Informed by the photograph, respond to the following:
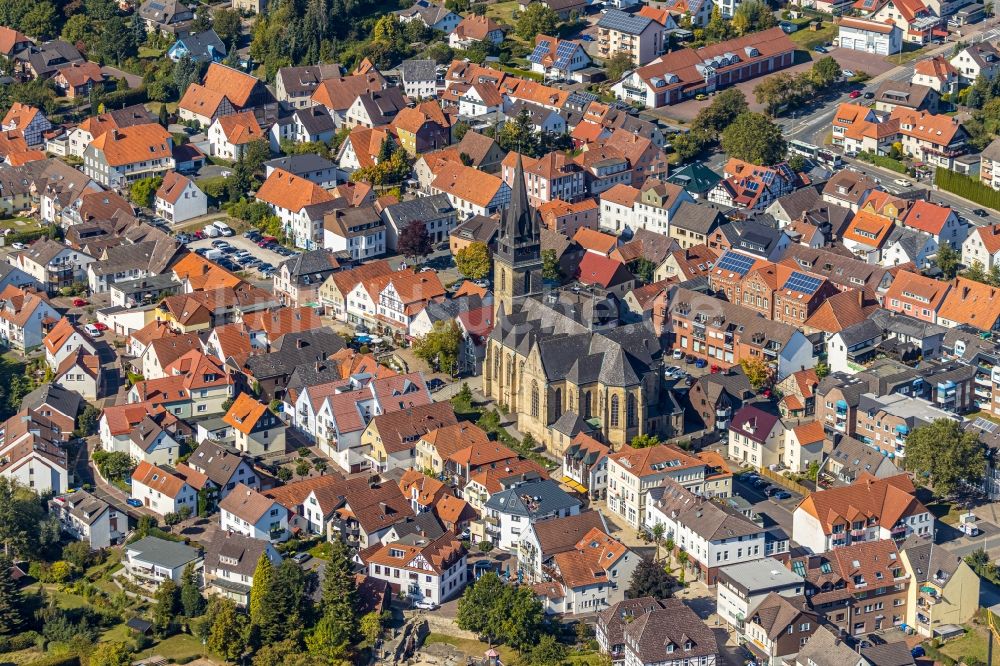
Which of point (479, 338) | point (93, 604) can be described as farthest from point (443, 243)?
point (93, 604)

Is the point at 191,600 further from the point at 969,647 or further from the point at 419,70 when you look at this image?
the point at 419,70

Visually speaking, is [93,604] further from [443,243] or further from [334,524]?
[443,243]

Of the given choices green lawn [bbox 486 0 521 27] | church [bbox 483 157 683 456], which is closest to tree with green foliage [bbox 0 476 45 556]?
church [bbox 483 157 683 456]

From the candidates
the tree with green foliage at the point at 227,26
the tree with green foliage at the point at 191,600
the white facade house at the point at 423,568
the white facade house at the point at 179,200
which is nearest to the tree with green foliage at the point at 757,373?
the white facade house at the point at 423,568

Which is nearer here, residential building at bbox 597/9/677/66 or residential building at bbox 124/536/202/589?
residential building at bbox 124/536/202/589

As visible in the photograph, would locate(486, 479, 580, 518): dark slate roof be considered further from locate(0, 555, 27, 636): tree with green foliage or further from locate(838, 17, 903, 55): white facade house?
locate(838, 17, 903, 55): white facade house

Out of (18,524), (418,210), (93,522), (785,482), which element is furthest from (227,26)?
(785,482)

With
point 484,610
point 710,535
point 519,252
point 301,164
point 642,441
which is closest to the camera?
point 484,610
